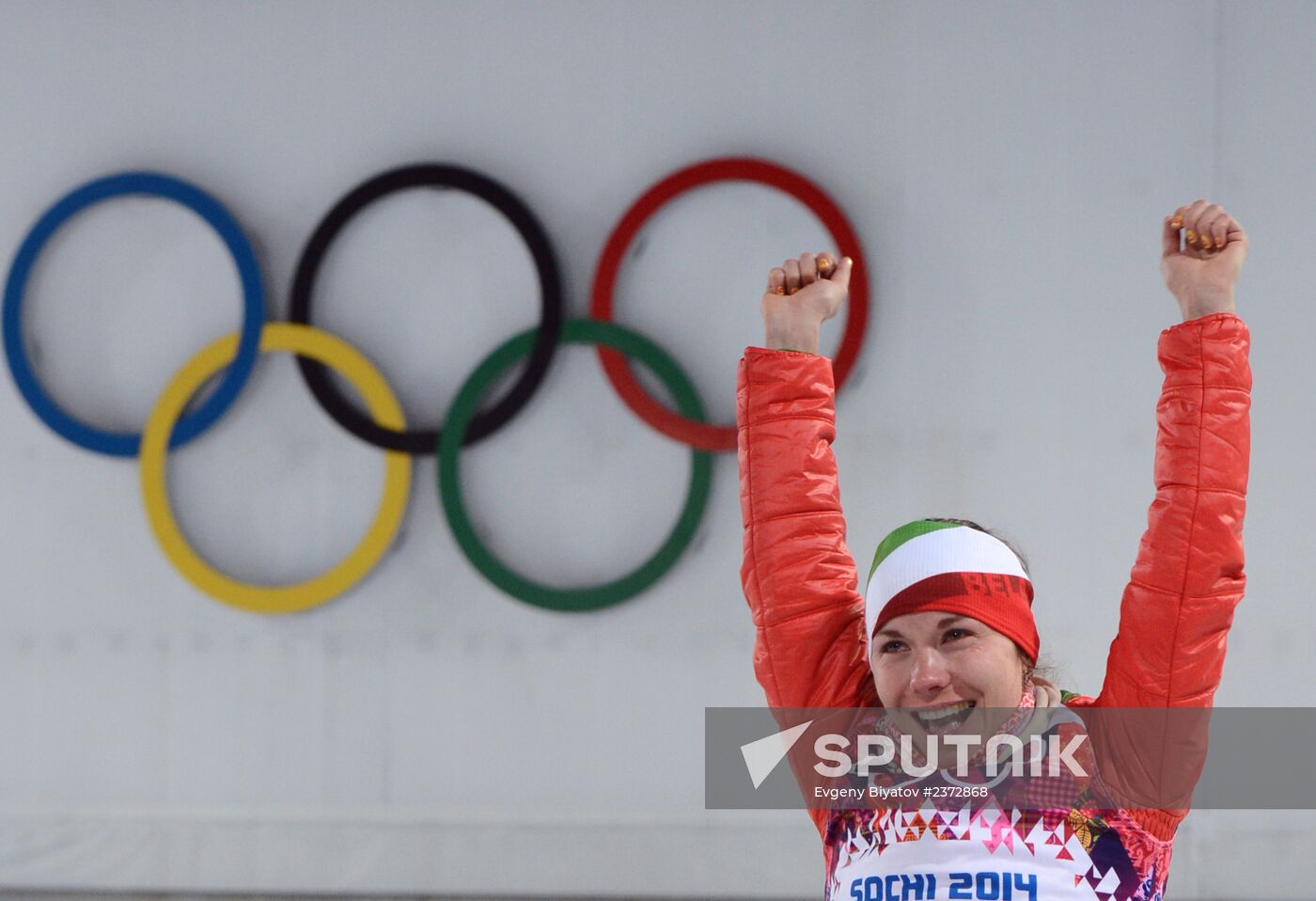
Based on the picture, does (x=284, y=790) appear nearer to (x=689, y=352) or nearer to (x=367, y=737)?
(x=367, y=737)

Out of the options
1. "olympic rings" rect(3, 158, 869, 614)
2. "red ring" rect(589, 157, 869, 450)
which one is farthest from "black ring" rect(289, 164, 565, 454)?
"red ring" rect(589, 157, 869, 450)

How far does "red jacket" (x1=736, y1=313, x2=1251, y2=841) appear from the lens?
45.7 inches

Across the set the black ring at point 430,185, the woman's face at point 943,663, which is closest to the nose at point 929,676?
the woman's face at point 943,663

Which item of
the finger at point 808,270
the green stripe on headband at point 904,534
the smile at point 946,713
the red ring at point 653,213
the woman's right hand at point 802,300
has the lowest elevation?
the smile at point 946,713

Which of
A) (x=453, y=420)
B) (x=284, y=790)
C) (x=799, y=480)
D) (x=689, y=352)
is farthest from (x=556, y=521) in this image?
(x=799, y=480)

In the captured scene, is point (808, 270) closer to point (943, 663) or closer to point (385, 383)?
point (943, 663)

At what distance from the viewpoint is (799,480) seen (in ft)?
4.27

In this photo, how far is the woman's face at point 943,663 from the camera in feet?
3.86

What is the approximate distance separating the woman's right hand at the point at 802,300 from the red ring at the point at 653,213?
4.01 feet

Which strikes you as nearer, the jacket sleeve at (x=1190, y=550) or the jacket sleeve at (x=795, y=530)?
the jacket sleeve at (x=1190, y=550)

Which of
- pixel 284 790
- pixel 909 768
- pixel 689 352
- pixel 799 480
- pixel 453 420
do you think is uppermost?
pixel 689 352

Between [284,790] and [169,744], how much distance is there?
302mm

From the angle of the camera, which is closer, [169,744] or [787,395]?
[787,395]

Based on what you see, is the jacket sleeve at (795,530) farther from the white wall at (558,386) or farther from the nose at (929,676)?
the white wall at (558,386)
